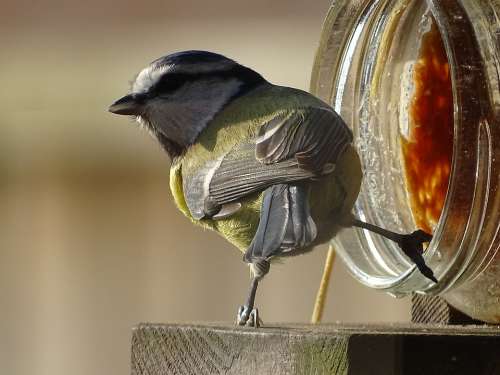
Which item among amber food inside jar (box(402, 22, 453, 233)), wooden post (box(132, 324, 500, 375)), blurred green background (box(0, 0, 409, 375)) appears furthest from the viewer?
blurred green background (box(0, 0, 409, 375))

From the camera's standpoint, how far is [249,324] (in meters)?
1.15

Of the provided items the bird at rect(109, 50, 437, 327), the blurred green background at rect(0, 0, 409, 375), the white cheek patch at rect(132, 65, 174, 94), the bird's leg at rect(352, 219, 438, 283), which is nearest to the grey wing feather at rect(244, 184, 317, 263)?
the bird at rect(109, 50, 437, 327)

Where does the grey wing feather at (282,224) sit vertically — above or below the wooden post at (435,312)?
above

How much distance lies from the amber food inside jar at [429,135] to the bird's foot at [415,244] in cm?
4

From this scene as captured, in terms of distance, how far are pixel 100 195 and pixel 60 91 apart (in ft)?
0.84

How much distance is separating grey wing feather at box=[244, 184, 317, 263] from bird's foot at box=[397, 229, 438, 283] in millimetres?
125

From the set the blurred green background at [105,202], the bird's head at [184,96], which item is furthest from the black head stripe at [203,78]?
the blurred green background at [105,202]

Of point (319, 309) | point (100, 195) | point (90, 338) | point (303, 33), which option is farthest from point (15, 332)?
point (319, 309)

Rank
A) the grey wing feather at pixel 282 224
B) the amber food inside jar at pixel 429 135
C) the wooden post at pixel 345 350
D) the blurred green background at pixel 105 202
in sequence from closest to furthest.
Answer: the wooden post at pixel 345 350
the grey wing feather at pixel 282 224
the amber food inside jar at pixel 429 135
the blurred green background at pixel 105 202

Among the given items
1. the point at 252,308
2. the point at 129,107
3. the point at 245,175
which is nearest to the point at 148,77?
the point at 129,107

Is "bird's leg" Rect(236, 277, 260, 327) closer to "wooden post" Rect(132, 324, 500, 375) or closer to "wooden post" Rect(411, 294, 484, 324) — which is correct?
"wooden post" Rect(132, 324, 500, 375)

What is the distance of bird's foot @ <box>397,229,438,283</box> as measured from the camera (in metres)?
1.20

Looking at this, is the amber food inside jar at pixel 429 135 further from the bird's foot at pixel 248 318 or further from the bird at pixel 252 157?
the bird's foot at pixel 248 318

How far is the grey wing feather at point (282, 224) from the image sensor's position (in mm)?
1116
